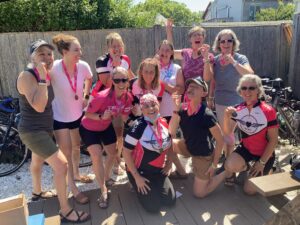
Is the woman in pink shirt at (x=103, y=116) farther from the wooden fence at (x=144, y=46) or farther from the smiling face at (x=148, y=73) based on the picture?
the wooden fence at (x=144, y=46)

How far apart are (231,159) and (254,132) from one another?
1.33ft

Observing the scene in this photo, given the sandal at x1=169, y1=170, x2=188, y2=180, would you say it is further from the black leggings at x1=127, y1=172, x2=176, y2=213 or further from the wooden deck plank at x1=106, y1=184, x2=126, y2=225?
the wooden deck plank at x1=106, y1=184, x2=126, y2=225

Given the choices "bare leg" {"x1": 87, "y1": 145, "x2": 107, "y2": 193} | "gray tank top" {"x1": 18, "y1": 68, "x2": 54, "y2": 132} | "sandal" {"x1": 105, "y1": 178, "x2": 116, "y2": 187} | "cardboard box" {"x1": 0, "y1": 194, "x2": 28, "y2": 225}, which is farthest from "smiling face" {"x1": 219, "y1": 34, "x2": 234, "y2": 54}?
"cardboard box" {"x1": 0, "y1": 194, "x2": 28, "y2": 225}

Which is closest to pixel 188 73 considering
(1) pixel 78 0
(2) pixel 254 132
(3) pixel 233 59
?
(3) pixel 233 59

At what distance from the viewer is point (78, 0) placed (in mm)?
7723

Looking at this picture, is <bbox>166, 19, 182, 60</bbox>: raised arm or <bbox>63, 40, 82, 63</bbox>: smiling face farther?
<bbox>166, 19, 182, 60</bbox>: raised arm

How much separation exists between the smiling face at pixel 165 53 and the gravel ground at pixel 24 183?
1648 mm

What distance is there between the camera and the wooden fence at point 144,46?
261 inches

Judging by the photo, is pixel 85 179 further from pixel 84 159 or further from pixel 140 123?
pixel 140 123

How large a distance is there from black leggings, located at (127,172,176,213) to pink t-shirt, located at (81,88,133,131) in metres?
0.67

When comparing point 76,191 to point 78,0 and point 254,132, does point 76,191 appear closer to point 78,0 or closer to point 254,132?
point 254,132

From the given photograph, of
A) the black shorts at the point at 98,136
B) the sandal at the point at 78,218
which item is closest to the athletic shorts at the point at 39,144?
the black shorts at the point at 98,136

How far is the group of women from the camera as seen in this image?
335 centimetres

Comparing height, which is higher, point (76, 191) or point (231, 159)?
point (231, 159)
